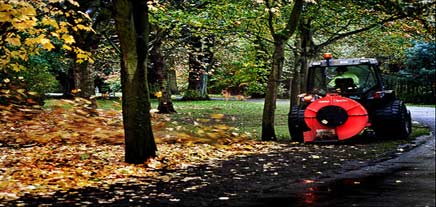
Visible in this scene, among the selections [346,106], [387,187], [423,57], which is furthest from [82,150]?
[423,57]

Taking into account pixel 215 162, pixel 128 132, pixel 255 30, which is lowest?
pixel 215 162

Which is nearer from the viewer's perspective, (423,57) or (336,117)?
(336,117)

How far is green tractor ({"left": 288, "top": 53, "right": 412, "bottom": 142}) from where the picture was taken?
11898mm

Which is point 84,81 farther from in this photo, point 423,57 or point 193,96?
point 423,57

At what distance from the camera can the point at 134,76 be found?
908 centimetres

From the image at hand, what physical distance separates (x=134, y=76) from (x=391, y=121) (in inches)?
263

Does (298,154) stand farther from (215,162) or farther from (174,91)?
(174,91)

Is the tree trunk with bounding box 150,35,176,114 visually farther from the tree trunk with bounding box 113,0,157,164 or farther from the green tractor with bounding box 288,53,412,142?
the tree trunk with bounding box 113,0,157,164

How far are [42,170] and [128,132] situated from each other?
5.29 feet

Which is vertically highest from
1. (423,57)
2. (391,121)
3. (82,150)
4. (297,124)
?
(423,57)

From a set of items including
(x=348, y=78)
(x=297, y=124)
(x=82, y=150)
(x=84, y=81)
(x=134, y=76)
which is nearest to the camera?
(x=134, y=76)

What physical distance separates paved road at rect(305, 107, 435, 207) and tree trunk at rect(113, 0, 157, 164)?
3.71 metres

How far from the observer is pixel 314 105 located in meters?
12.2

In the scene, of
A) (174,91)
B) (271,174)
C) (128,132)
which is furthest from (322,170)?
(174,91)
